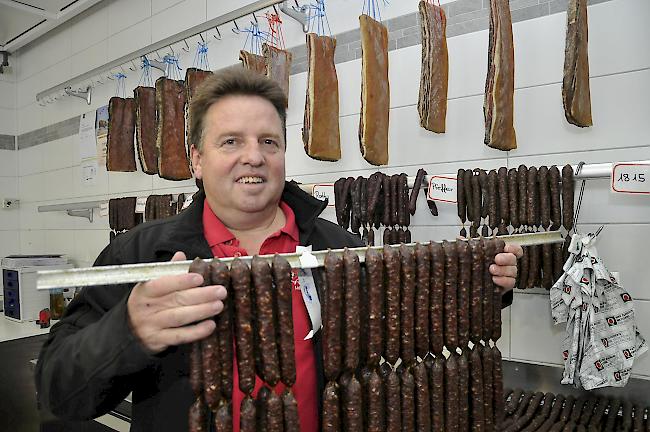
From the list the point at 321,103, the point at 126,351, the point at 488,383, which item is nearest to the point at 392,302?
the point at 488,383

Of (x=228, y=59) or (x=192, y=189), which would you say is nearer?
(x=228, y=59)

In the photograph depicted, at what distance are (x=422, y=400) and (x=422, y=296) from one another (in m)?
0.30

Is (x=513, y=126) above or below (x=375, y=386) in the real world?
above

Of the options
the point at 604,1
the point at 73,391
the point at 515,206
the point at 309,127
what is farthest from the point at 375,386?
the point at 604,1

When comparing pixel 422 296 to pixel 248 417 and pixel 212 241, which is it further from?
pixel 212 241

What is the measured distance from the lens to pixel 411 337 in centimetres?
151

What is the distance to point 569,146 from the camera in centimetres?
272

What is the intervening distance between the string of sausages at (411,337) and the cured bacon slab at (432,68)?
1.34m

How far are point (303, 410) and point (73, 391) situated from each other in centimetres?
66

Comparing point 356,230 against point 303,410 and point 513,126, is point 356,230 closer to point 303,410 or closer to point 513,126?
point 513,126

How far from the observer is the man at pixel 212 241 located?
139 centimetres

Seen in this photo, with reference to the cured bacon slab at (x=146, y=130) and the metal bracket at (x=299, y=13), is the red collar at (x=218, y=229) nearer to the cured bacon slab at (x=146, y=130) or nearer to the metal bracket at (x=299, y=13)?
the metal bracket at (x=299, y=13)

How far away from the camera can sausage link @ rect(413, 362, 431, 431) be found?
1.52m

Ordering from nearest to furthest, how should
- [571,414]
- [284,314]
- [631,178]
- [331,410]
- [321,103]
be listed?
1. [284,314]
2. [331,410]
3. [631,178]
4. [571,414]
5. [321,103]
